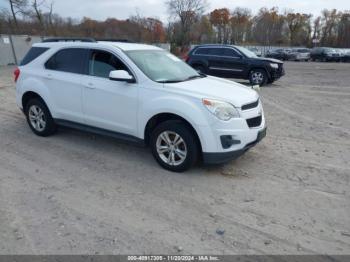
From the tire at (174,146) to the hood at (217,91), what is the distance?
1.55ft

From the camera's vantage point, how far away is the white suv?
4250mm

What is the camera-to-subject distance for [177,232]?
10.5ft

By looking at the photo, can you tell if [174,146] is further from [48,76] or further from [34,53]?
[34,53]

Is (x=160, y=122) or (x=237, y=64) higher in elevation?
(x=237, y=64)

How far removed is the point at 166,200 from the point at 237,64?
36.0ft

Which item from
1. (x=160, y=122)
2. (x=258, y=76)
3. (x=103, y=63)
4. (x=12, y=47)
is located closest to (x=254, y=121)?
(x=160, y=122)

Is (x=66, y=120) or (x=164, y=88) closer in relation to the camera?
(x=164, y=88)

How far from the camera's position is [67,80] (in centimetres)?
538

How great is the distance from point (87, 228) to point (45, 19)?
46.3m

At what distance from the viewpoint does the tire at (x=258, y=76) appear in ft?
44.7

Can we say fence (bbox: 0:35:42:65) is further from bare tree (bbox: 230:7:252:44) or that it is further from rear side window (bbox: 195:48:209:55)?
bare tree (bbox: 230:7:252:44)

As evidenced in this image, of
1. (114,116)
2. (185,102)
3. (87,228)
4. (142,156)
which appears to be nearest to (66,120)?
(114,116)

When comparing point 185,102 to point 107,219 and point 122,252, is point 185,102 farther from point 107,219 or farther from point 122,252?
point 122,252

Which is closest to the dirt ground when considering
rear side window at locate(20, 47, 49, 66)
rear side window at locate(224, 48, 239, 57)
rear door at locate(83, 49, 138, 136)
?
rear door at locate(83, 49, 138, 136)
